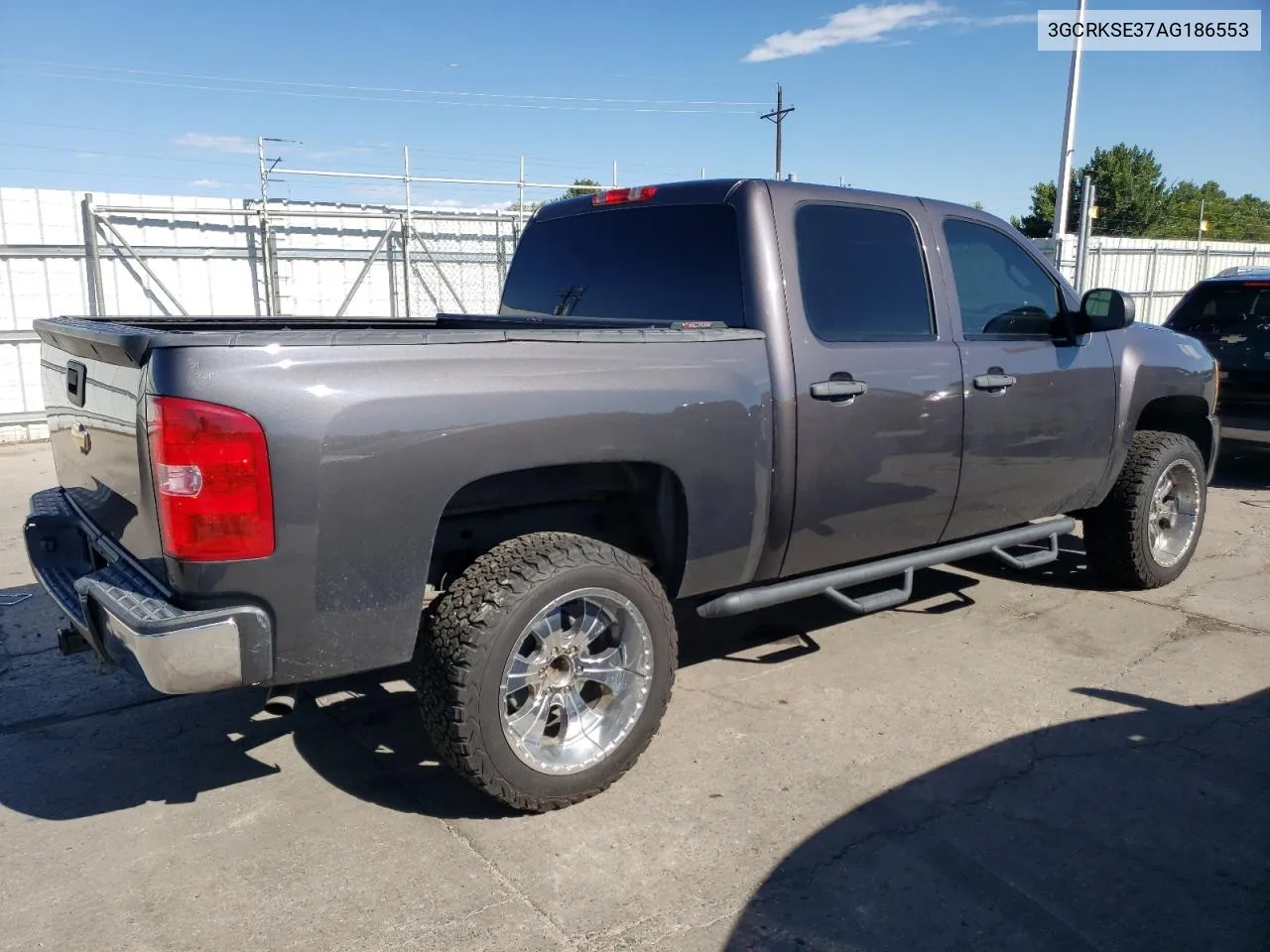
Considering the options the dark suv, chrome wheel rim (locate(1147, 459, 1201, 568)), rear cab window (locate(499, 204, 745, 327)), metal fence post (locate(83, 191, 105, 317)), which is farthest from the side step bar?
metal fence post (locate(83, 191, 105, 317))

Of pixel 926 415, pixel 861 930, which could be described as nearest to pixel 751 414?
pixel 926 415

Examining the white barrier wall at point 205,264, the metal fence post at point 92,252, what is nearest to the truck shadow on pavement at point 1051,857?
the white barrier wall at point 205,264

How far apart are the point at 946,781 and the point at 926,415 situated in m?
1.43

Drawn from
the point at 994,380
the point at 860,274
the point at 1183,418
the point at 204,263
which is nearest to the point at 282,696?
the point at 860,274

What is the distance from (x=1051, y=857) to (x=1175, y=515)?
349cm

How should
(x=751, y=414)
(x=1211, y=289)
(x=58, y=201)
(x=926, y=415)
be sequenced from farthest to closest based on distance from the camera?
(x=58, y=201) → (x=1211, y=289) → (x=926, y=415) → (x=751, y=414)

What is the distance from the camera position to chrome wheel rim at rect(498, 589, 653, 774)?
10.7ft

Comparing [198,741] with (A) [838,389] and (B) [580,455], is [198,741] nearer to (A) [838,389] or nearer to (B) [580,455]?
(B) [580,455]

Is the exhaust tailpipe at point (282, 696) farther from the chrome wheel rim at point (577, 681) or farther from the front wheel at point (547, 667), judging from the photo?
the chrome wheel rim at point (577, 681)

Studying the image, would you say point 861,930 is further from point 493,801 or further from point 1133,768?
point 1133,768

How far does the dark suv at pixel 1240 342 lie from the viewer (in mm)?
8633

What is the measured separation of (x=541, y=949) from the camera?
104 inches

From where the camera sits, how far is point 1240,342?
8789 millimetres

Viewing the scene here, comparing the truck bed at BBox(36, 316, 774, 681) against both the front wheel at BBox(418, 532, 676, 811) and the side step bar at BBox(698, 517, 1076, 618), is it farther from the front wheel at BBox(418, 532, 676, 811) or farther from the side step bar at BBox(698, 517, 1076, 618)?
the side step bar at BBox(698, 517, 1076, 618)
